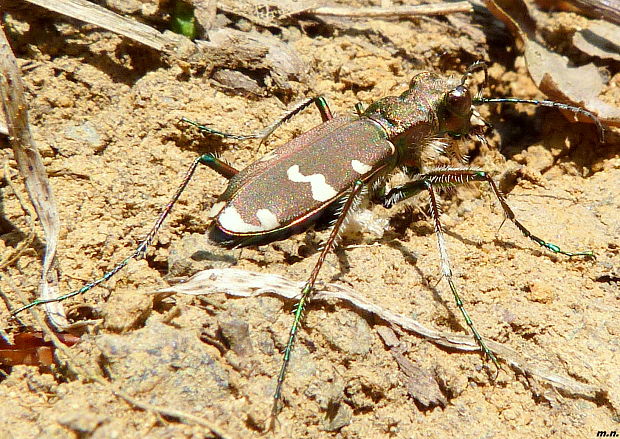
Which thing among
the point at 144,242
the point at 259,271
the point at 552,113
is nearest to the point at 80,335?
the point at 144,242

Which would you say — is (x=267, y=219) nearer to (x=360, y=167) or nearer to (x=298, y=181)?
(x=298, y=181)

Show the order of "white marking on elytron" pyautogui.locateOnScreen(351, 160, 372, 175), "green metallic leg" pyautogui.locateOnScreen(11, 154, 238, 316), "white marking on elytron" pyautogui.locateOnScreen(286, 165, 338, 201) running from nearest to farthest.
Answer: "green metallic leg" pyautogui.locateOnScreen(11, 154, 238, 316), "white marking on elytron" pyautogui.locateOnScreen(286, 165, 338, 201), "white marking on elytron" pyautogui.locateOnScreen(351, 160, 372, 175)

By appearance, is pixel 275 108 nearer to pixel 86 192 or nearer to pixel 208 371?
pixel 86 192

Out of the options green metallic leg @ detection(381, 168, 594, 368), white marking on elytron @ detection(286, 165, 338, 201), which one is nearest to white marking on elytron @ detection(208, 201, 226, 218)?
white marking on elytron @ detection(286, 165, 338, 201)

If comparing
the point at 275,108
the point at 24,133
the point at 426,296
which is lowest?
the point at 426,296

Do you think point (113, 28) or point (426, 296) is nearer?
point (426, 296)

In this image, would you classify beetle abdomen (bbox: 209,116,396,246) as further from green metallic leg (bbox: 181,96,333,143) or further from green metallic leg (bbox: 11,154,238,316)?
green metallic leg (bbox: 181,96,333,143)

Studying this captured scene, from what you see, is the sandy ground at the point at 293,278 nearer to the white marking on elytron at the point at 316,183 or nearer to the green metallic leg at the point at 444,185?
the green metallic leg at the point at 444,185

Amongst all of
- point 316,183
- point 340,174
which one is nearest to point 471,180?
point 340,174
